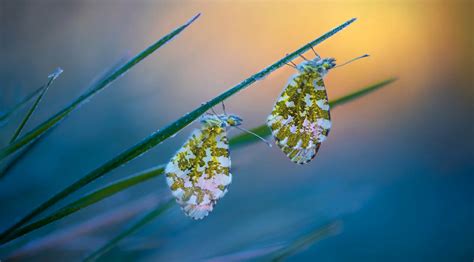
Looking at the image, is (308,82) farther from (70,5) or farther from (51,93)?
(70,5)

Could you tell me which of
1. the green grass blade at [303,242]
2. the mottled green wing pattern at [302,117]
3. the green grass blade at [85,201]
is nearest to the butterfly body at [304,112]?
the mottled green wing pattern at [302,117]

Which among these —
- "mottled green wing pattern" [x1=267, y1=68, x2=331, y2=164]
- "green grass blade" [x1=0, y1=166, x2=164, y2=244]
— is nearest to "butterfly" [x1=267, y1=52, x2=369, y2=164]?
"mottled green wing pattern" [x1=267, y1=68, x2=331, y2=164]

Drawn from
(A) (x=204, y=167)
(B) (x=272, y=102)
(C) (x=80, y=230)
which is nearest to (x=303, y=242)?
(A) (x=204, y=167)

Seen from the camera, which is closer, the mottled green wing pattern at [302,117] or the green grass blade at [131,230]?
the green grass blade at [131,230]

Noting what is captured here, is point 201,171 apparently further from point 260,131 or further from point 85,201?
point 85,201

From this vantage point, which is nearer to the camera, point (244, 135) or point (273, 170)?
point (244, 135)

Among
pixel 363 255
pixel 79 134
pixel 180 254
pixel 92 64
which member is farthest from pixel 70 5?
pixel 363 255

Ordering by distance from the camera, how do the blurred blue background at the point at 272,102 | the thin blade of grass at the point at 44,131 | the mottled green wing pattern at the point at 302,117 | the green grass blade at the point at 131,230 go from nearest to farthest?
the thin blade of grass at the point at 44,131 < the green grass blade at the point at 131,230 < the mottled green wing pattern at the point at 302,117 < the blurred blue background at the point at 272,102

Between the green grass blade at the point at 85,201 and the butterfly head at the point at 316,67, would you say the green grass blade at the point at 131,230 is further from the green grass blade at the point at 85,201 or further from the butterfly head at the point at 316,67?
the butterfly head at the point at 316,67
